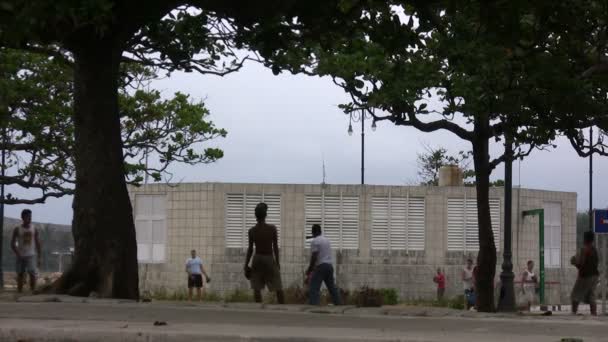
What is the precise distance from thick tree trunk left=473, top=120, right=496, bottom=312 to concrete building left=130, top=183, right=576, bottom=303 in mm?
14463

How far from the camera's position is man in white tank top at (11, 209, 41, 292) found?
820 inches

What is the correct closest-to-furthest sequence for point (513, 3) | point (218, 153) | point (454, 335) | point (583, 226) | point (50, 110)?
point (454, 335), point (513, 3), point (50, 110), point (218, 153), point (583, 226)

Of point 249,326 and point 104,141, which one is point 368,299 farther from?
point 249,326

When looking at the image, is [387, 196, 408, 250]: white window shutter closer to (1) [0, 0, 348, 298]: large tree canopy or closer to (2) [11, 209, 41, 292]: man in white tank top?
(2) [11, 209, 41, 292]: man in white tank top

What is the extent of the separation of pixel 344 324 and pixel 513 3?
407 cm

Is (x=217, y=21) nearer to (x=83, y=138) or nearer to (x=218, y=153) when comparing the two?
(x=83, y=138)

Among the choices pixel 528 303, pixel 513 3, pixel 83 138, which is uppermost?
pixel 513 3

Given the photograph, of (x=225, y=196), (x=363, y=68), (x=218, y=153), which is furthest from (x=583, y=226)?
(x=363, y=68)

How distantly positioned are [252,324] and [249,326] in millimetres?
251

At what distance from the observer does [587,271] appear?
20.5 m

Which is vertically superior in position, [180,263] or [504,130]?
[504,130]

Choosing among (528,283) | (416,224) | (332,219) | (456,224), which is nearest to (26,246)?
(528,283)

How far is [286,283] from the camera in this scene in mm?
36812

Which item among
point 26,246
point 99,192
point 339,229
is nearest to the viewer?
point 99,192
